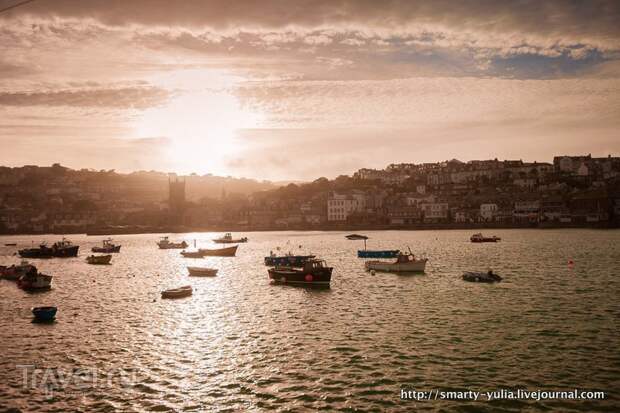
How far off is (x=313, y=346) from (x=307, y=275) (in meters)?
22.8

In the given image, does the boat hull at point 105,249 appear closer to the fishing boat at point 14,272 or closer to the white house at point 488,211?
the fishing boat at point 14,272

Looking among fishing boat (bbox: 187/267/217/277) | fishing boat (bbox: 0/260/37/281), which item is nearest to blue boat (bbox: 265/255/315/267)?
fishing boat (bbox: 187/267/217/277)

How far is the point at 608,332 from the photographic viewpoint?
1070 inches

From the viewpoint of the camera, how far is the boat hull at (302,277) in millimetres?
48281

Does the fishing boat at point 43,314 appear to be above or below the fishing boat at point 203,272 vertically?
above

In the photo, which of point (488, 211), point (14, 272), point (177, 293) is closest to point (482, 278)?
point (177, 293)

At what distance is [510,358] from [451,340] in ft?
12.7

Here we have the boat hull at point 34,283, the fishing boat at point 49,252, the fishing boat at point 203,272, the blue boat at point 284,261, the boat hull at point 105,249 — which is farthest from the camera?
the boat hull at point 105,249

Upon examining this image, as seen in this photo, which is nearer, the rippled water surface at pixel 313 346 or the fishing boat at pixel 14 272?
the rippled water surface at pixel 313 346

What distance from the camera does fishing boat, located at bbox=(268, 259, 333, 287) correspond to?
4828 cm

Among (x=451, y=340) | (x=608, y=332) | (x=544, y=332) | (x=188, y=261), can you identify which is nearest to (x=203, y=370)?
(x=451, y=340)

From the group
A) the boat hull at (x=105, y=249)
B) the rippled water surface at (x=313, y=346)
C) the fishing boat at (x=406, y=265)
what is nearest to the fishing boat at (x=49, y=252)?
the boat hull at (x=105, y=249)

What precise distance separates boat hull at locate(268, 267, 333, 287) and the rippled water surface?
1.52 meters

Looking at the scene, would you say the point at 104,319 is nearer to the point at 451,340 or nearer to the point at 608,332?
the point at 451,340
